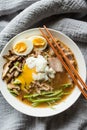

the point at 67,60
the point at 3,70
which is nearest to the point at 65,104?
the point at 67,60

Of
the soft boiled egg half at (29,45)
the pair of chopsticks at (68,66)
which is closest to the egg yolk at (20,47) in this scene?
the soft boiled egg half at (29,45)

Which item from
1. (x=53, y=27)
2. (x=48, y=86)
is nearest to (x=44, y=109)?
(x=48, y=86)

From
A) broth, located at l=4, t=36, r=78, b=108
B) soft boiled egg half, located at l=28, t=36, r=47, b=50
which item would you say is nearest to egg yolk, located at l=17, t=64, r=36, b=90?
broth, located at l=4, t=36, r=78, b=108

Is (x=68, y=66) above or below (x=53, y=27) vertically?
below

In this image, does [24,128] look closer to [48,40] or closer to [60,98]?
[60,98]

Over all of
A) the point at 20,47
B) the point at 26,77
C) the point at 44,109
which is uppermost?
the point at 20,47

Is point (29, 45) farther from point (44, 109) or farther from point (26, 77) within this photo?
point (44, 109)

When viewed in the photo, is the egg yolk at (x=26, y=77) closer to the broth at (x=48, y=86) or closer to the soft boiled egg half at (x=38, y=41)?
the broth at (x=48, y=86)
